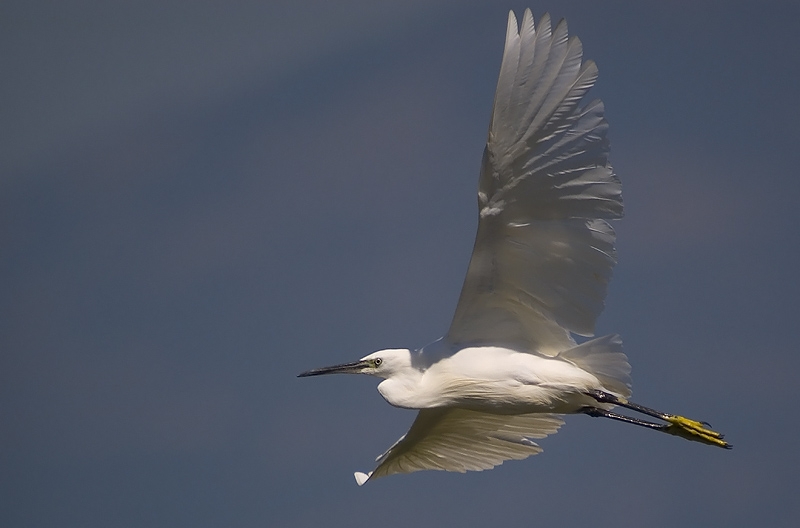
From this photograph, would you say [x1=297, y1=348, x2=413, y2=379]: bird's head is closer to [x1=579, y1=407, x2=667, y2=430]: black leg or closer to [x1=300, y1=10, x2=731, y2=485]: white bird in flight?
[x1=300, y1=10, x2=731, y2=485]: white bird in flight

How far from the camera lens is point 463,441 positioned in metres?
13.4

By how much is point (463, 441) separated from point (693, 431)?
2975 mm

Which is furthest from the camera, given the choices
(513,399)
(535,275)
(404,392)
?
(404,392)

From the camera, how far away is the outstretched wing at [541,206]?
9.91m

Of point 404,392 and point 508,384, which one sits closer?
point 508,384

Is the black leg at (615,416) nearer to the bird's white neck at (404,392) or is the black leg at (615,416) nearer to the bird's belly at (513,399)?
the bird's belly at (513,399)

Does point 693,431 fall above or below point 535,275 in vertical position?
below

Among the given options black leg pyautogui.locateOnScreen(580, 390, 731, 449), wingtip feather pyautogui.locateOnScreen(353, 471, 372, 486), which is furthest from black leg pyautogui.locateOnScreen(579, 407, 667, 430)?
wingtip feather pyautogui.locateOnScreen(353, 471, 372, 486)

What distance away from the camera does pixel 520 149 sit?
10281mm

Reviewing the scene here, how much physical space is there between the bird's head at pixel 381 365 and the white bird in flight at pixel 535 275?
0.5 inches

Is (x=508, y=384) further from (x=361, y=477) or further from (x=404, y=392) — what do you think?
(x=361, y=477)

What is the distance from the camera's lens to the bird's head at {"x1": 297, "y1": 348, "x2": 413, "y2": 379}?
39.0ft

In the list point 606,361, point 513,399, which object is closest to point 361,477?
point 513,399

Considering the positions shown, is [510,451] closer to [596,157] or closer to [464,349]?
[464,349]
